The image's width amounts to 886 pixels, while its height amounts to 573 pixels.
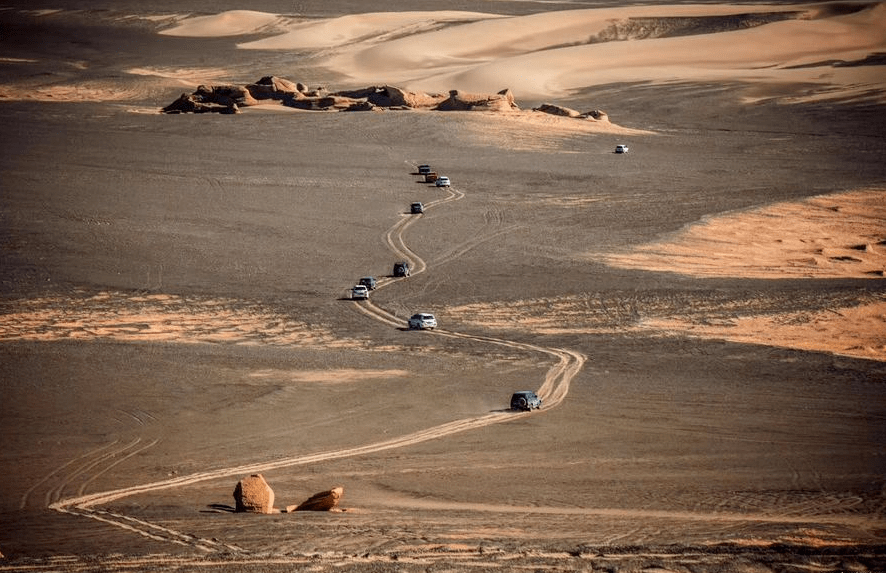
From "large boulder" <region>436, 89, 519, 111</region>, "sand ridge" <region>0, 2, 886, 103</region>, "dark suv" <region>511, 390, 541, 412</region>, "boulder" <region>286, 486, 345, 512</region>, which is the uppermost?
"sand ridge" <region>0, 2, 886, 103</region>

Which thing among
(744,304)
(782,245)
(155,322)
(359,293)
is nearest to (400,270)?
(359,293)

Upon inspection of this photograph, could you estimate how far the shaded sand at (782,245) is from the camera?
118 ft

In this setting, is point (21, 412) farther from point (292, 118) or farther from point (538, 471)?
point (292, 118)

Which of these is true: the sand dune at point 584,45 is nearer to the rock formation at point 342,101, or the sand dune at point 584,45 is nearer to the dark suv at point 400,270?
the rock formation at point 342,101

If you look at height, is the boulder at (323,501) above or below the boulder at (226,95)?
below

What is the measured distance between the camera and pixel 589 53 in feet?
300

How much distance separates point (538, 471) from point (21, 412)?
984 cm

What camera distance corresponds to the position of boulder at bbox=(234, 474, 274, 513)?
52.4 ft

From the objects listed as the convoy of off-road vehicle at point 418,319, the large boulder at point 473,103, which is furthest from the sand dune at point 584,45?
the convoy of off-road vehicle at point 418,319

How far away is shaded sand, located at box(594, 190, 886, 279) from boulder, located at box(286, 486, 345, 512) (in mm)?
20849

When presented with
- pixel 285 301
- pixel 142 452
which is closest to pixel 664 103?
pixel 285 301

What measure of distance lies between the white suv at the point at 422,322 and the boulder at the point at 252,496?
12948 mm

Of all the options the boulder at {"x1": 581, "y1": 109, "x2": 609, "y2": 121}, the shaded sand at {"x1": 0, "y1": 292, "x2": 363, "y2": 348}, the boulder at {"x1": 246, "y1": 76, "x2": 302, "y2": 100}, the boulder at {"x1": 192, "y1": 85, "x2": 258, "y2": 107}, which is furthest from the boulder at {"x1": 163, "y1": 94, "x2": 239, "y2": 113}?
the shaded sand at {"x1": 0, "y1": 292, "x2": 363, "y2": 348}

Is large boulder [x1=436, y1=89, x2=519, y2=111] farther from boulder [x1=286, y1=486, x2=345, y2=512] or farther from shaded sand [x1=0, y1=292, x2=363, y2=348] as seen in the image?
boulder [x1=286, y1=486, x2=345, y2=512]
